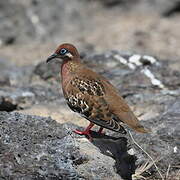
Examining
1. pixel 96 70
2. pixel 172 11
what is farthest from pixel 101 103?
pixel 172 11

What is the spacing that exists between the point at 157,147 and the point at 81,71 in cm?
146

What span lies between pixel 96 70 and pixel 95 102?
426cm

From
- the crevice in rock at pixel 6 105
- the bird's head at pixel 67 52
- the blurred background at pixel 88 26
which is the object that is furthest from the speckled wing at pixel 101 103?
the blurred background at pixel 88 26

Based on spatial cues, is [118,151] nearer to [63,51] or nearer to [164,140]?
[164,140]

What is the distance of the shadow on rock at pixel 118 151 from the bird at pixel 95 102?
161mm

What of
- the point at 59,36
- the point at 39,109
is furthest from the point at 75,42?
the point at 39,109

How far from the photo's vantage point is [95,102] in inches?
308

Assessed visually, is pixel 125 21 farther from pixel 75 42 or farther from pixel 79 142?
pixel 79 142

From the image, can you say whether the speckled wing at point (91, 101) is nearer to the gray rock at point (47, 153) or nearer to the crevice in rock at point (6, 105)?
the gray rock at point (47, 153)

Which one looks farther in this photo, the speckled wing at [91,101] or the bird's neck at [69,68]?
the bird's neck at [69,68]

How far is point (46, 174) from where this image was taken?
21.8 feet

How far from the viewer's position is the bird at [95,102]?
7.55 meters

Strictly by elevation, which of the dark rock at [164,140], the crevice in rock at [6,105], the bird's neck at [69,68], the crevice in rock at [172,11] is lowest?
the crevice in rock at [172,11]

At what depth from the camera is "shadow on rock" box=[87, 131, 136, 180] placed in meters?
7.38
